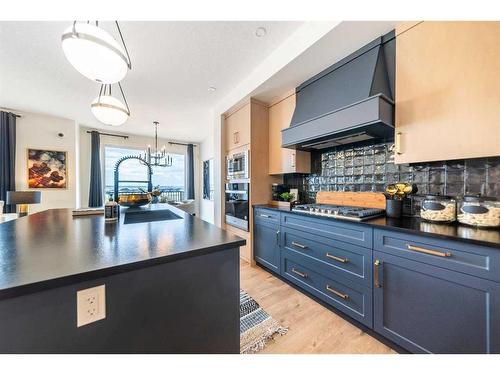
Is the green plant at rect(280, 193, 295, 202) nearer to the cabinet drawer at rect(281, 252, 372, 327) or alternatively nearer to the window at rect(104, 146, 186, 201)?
the cabinet drawer at rect(281, 252, 372, 327)

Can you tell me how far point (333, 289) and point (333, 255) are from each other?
293 mm

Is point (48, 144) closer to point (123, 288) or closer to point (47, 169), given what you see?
point (47, 169)

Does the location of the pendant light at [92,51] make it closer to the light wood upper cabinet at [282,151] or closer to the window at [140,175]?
the light wood upper cabinet at [282,151]

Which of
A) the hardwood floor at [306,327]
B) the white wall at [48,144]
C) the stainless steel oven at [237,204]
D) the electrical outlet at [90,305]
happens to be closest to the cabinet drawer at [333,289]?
the hardwood floor at [306,327]

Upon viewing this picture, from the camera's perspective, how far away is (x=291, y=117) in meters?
2.40

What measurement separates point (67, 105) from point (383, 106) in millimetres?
4544

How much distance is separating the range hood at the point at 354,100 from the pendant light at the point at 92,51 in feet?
5.08

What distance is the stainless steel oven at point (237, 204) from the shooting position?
269 centimetres

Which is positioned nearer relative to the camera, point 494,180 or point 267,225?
point 494,180

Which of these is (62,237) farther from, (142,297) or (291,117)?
(291,117)

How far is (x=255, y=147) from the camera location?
2646mm

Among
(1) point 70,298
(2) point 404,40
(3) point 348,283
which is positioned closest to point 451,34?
(2) point 404,40

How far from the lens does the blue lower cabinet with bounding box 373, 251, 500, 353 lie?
3.14 feet

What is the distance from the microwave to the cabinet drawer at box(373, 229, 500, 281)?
5.72 ft
